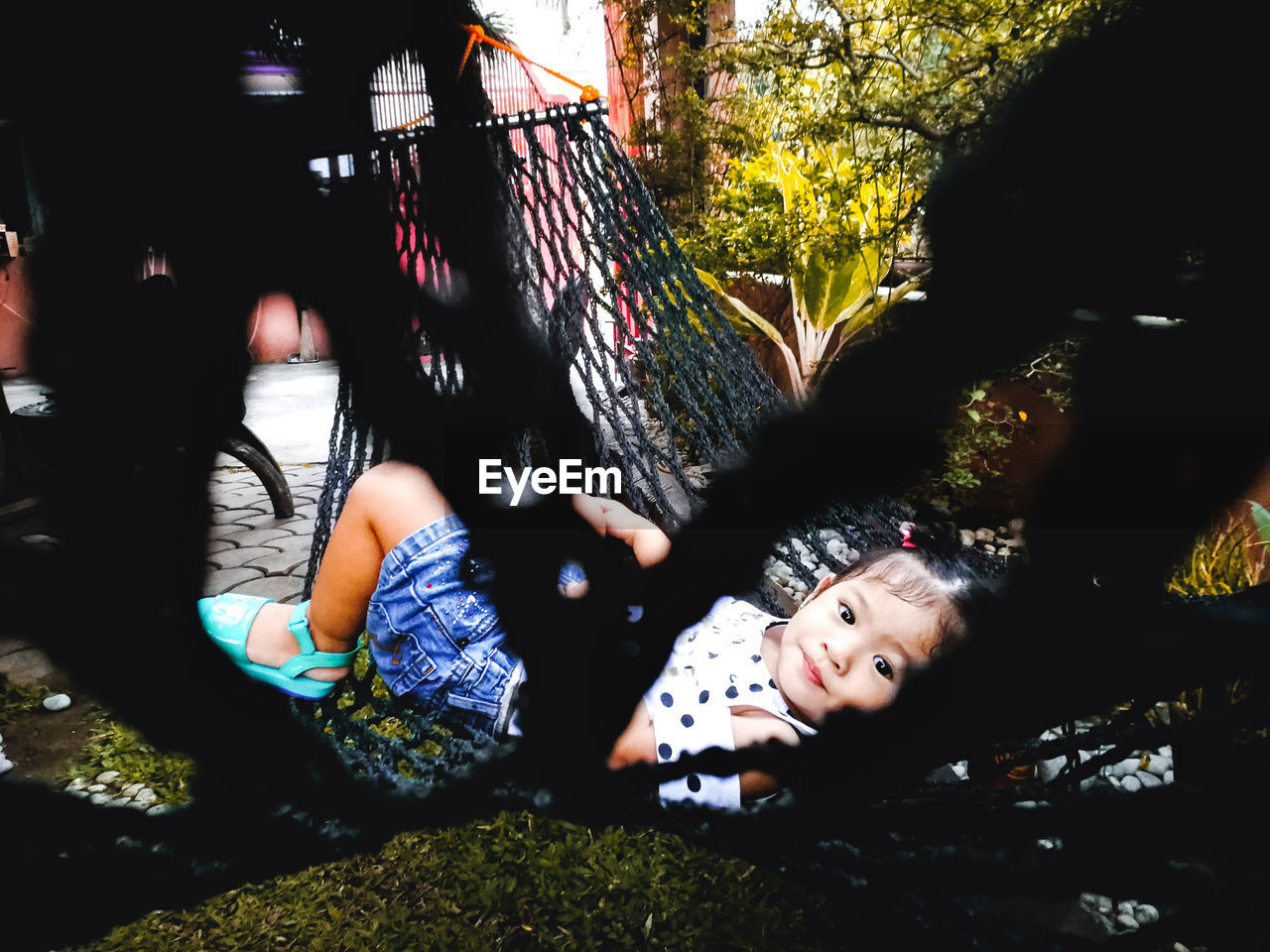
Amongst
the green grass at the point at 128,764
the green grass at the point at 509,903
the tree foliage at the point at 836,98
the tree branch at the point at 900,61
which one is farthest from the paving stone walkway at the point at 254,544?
the tree branch at the point at 900,61

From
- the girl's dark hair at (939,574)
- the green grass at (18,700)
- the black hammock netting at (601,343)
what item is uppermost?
the black hammock netting at (601,343)

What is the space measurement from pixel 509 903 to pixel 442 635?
0.37 m

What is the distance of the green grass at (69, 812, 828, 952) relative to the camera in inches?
33.4

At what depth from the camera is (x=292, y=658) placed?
32.5 inches

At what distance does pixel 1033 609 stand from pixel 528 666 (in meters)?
0.37

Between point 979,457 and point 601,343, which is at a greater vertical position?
point 601,343

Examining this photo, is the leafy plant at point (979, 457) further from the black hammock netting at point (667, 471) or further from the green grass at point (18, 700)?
the green grass at point (18, 700)

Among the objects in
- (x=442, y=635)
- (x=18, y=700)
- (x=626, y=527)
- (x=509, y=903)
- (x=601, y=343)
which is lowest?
(x=509, y=903)

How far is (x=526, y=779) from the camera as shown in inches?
23.5

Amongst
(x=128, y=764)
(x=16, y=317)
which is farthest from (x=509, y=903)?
(x=16, y=317)

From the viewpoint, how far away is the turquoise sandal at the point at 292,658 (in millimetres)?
812

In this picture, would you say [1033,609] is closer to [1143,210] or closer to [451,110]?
[1143,210]

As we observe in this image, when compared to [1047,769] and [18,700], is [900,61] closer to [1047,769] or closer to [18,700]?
[1047,769]

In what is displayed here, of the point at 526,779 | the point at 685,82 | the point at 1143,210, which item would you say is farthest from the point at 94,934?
the point at 685,82
